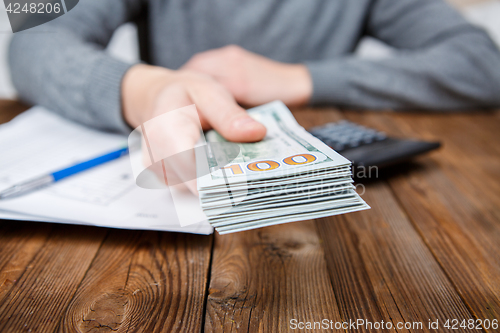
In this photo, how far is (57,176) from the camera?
1.29ft

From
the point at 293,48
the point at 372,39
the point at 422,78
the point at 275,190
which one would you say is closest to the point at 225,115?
the point at 275,190

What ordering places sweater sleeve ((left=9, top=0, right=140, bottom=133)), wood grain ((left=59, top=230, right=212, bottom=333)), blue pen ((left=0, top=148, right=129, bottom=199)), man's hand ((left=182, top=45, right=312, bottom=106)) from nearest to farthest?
1. wood grain ((left=59, top=230, right=212, bottom=333))
2. blue pen ((left=0, top=148, right=129, bottom=199))
3. sweater sleeve ((left=9, top=0, right=140, bottom=133))
4. man's hand ((left=182, top=45, right=312, bottom=106))

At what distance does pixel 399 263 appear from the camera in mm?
296

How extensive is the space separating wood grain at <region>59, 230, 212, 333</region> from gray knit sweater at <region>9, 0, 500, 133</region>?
30 cm

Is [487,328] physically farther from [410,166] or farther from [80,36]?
[80,36]

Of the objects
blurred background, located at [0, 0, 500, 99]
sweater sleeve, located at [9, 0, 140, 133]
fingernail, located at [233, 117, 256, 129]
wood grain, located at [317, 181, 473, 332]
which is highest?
fingernail, located at [233, 117, 256, 129]

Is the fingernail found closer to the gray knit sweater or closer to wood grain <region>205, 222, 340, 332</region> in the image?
Result: wood grain <region>205, 222, 340, 332</region>

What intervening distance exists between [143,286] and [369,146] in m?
0.36

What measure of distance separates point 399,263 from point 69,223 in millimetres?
331

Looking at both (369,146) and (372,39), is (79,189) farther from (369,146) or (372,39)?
(372,39)

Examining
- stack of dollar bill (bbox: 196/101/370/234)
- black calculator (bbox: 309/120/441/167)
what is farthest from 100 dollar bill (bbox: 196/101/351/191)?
black calculator (bbox: 309/120/441/167)

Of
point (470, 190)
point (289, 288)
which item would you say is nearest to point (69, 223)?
point (289, 288)

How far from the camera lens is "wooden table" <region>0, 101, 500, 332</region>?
0.24 m

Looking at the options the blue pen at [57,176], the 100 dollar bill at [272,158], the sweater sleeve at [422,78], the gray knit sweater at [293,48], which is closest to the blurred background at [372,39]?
the gray knit sweater at [293,48]
